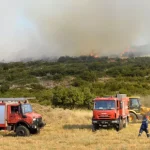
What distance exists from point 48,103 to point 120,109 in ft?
79.2

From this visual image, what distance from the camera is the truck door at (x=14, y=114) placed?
2600 cm

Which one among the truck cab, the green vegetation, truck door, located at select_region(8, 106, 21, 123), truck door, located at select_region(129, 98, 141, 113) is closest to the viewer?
truck door, located at select_region(8, 106, 21, 123)

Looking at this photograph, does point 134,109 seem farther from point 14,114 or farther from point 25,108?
point 14,114

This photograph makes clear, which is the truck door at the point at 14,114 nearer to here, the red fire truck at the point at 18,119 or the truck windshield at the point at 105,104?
the red fire truck at the point at 18,119

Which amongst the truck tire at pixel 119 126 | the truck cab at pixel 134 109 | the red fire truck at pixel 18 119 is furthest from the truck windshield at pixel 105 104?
the truck cab at pixel 134 109

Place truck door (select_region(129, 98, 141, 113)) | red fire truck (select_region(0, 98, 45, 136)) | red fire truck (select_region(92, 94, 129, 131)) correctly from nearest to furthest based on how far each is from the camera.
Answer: red fire truck (select_region(0, 98, 45, 136))
red fire truck (select_region(92, 94, 129, 131))
truck door (select_region(129, 98, 141, 113))

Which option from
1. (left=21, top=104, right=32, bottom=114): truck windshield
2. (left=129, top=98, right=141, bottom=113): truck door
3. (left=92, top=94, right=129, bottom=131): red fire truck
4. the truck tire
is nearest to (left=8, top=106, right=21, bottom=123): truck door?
(left=21, top=104, right=32, bottom=114): truck windshield

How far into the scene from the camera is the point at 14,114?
86.0 ft

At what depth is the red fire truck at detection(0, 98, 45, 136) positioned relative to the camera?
25.7 meters

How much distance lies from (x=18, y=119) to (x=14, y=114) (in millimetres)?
537

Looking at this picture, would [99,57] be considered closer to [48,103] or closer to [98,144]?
[48,103]

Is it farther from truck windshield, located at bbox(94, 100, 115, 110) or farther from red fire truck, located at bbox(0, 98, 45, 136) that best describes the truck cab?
red fire truck, located at bbox(0, 98, 45, 136)

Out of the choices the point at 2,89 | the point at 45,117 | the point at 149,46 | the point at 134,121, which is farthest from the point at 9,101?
the point at 149,46

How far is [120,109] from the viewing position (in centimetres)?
2950
